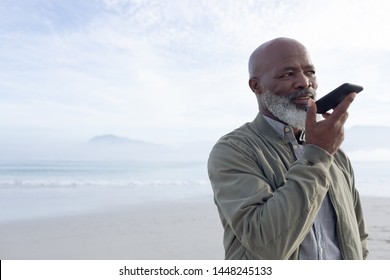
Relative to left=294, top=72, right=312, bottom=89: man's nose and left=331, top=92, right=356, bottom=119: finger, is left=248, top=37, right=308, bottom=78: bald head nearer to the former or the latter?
left=294, top=72, right=312, bottom=89: man's nose

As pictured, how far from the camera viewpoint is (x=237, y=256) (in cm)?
154

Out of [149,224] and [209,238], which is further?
[149,224]

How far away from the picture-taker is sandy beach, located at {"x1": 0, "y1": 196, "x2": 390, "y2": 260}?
600 cm

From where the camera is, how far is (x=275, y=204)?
1.34m

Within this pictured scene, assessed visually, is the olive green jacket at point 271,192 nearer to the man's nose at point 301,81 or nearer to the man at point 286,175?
the man at point 286,175

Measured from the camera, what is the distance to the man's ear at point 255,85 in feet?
5.79

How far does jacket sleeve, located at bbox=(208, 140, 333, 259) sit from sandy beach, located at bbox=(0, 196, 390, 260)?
4397 mm

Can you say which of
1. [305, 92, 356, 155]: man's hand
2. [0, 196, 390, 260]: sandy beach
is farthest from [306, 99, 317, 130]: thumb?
[0, 196, 390, 260]: sandy beach

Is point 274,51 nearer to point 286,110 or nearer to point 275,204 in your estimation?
point 286,110

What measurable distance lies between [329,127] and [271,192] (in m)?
0.33
